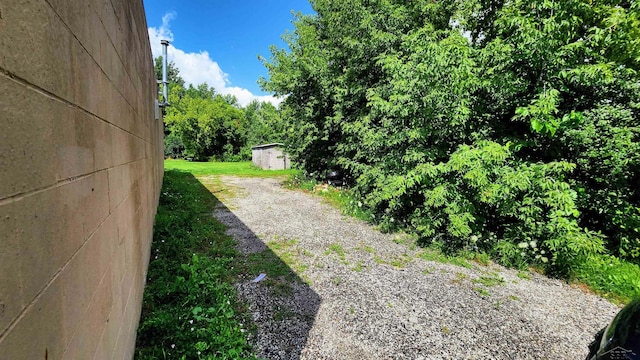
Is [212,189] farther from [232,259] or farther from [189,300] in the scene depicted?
[189,300]

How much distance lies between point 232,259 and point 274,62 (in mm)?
9392

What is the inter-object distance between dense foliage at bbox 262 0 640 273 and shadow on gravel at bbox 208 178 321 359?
2184 millimetres

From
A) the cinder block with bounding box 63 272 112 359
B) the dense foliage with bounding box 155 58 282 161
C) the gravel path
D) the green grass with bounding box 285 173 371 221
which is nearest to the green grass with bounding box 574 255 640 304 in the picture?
the gravel path

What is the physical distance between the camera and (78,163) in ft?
2.97

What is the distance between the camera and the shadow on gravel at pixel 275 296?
2.35 metres

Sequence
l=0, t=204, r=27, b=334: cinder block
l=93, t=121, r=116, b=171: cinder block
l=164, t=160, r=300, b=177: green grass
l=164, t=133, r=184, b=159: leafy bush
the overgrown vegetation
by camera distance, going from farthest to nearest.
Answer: l=164, t=133, r=184, b=159: leafy bush, l=164, t=160, r=300, b=177: green grass, the overgrown vegetation, l=93, t=121, r=116, b=171: cinder block, l=0, t=204, r=27, b=334: cinder block

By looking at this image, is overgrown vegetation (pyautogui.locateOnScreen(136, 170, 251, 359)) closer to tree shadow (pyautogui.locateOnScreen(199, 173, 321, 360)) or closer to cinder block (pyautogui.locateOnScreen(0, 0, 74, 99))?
tree shadow (pyautogui.locateOnScreen(199, 173, 321, 360))

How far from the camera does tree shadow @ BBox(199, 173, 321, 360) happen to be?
2354mm

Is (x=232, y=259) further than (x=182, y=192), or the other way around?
(x=182, y=192)

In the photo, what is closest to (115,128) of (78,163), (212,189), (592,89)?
(78,163)

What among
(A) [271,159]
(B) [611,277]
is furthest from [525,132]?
(A) [271,159]

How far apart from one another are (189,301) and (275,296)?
0.86 meters

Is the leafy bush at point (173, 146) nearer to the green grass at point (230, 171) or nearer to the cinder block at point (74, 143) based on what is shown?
the green grass at point (230, 171)

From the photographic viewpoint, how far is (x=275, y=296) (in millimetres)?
3025
